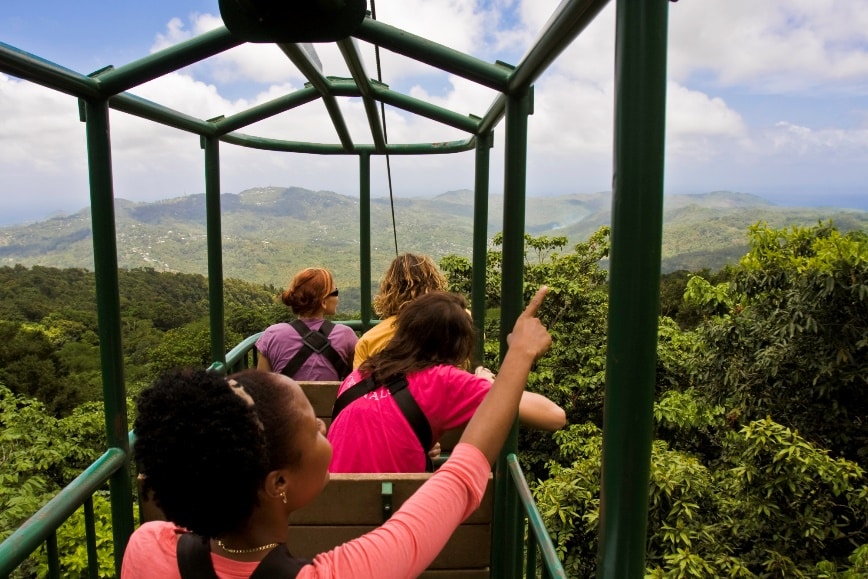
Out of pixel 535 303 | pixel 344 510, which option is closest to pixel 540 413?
pixel 344 510

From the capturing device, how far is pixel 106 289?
1824mm

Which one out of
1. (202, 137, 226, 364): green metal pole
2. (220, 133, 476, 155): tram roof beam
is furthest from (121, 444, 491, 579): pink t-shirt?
(220, 133, 476, 155): tram roof beam

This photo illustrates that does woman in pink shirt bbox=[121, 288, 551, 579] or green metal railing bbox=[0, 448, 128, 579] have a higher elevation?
woman in pink shirt bbox=[121, 288, 551, 579]

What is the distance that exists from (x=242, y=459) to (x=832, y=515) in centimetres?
725

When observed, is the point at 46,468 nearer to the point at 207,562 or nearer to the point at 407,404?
the point at 407,404

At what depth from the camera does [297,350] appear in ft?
10.2

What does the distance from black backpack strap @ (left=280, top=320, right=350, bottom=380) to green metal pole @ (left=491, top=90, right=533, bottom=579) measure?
131 centimetres

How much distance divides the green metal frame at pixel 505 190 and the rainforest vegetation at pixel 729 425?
9.23 ft

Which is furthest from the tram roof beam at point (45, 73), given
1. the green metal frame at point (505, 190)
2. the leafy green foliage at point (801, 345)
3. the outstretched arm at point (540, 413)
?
the leafy green foliage at point (801, 345)

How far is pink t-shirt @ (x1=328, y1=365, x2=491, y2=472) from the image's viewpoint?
1.69m

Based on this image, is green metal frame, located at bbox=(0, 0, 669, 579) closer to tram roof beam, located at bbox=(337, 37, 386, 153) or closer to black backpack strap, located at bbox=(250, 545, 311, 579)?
tram roof beam, located at bbox=(337, 37, 386, 153)

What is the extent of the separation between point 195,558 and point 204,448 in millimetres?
203

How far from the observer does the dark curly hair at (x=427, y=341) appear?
1.73 metres

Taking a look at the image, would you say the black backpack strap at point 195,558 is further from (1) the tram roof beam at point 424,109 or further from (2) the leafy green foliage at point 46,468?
(2) the leafy green foliage at point 46,468
